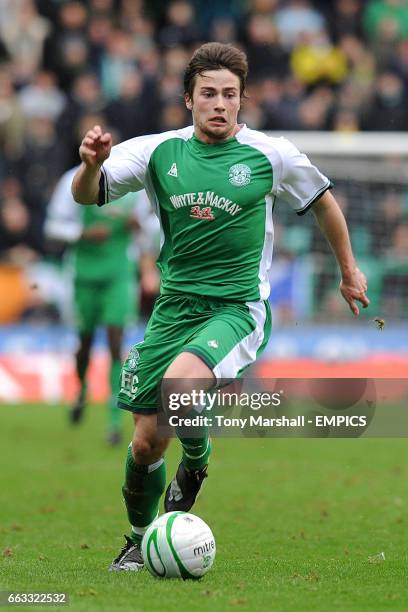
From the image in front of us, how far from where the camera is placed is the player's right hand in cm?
643

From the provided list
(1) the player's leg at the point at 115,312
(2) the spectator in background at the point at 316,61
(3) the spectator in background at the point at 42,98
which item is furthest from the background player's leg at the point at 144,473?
(2) the spectator in background at the point at 316,61

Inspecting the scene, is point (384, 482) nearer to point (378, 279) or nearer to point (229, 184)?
point (229, 184)

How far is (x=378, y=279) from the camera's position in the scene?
17.1 m

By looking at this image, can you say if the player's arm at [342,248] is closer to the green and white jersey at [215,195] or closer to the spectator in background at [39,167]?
the green and white jersey at [215,195]

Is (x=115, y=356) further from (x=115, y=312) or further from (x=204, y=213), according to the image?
(x=204, y=213)

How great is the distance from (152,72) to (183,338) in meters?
14.0

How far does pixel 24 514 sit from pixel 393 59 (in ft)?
44.9

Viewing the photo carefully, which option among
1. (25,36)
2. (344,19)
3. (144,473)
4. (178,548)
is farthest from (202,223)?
(344,19)

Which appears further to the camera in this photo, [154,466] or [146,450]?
[154,466]

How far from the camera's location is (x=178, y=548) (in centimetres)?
630

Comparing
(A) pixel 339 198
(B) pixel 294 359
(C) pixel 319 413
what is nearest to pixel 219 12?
(A) pixel 339 198

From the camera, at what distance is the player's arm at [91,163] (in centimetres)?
644

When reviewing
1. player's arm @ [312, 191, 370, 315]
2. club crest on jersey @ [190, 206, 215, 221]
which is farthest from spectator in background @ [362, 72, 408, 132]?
club crest on jersey @ [190, 206, 215, 221]

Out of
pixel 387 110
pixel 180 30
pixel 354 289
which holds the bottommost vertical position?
pixel 387 110
